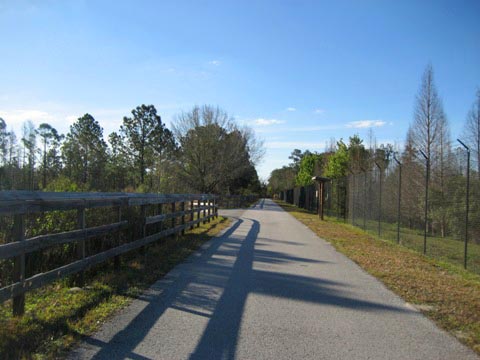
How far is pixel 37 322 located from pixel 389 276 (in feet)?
19.3

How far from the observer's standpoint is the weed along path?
395 cm

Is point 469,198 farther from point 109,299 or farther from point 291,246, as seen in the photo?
point 109,299

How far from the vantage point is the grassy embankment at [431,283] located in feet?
16.5

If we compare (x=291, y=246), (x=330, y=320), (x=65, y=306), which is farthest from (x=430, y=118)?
(x=65, y=306)

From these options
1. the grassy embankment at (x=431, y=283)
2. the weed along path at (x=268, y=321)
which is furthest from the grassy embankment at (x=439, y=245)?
the weed along path at (x=268, y=321)

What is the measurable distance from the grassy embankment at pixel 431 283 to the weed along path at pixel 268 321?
231 millimetres

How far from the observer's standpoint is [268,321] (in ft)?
15.9

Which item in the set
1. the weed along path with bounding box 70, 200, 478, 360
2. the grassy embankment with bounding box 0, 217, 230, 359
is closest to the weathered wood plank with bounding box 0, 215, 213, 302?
the grassy embankment with bounding box 0, 217, 230, 359

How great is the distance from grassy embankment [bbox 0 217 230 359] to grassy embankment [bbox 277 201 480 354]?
3.93m

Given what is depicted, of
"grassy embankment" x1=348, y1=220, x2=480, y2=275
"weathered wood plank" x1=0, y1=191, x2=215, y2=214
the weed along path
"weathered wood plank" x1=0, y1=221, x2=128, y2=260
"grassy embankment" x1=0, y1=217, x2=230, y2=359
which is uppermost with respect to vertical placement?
"weathered wood plank" x1=0, y1=191, x2=215, y2=214

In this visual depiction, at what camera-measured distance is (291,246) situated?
1173 cm

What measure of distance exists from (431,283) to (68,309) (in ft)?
18.9

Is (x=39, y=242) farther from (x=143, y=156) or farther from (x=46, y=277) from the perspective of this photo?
(x=143, y=156)

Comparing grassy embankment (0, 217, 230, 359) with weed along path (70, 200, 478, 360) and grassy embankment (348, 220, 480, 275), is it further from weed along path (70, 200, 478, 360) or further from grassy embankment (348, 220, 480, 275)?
grassy embankment (348, 220, 480, 275)
